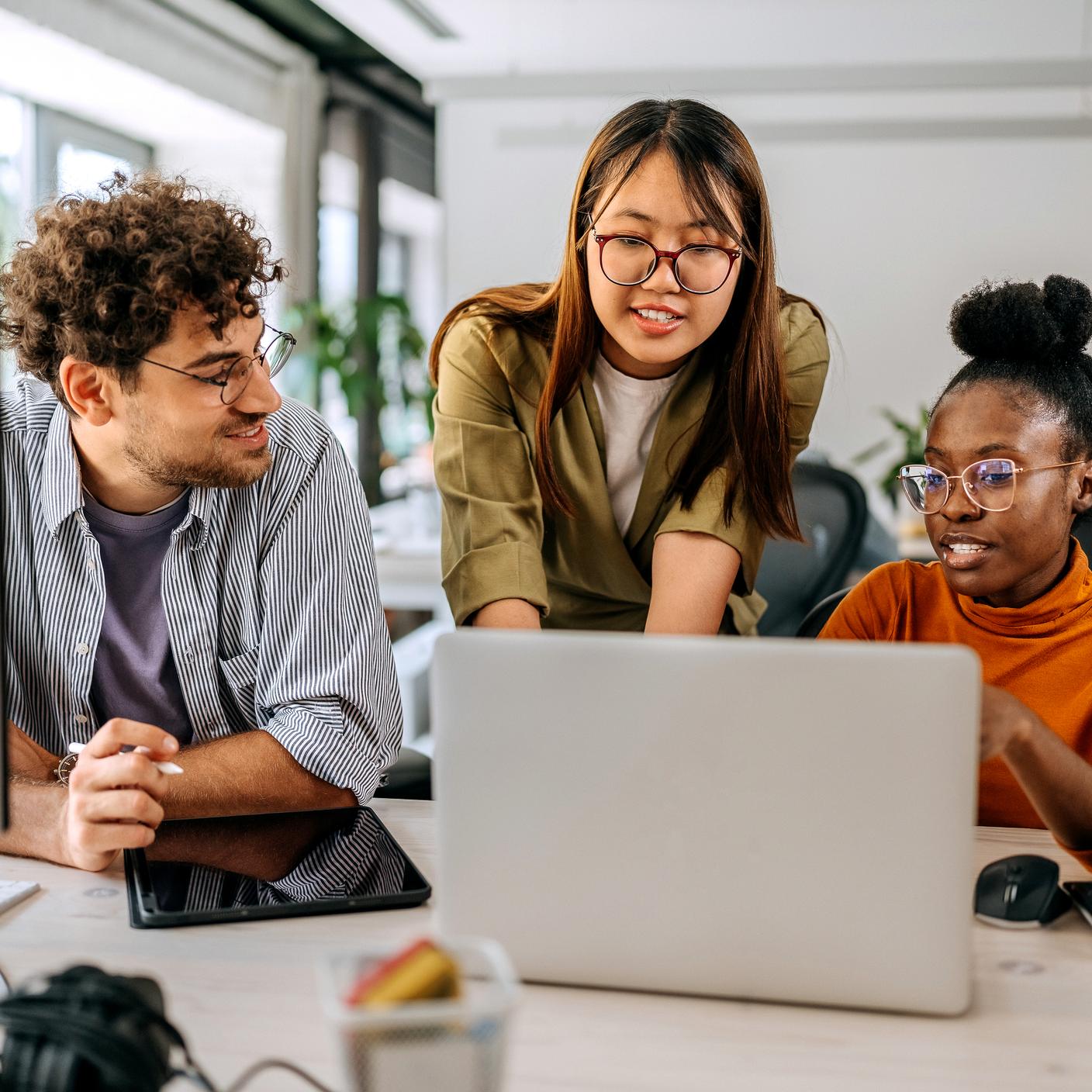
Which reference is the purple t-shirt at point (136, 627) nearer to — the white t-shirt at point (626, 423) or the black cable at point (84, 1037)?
the white t-shirt at point (626, 423)

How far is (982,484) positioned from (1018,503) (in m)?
0.05

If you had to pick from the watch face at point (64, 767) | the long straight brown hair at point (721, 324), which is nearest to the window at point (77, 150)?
the long straight brown hair at point (721, 324)

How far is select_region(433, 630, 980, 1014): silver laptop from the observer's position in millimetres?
777

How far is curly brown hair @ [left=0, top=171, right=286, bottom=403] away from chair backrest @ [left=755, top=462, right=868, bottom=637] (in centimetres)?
111

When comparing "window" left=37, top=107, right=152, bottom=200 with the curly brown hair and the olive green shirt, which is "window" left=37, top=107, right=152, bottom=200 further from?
the olive green shirt

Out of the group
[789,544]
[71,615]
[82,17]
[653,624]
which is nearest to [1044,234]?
[789,544]

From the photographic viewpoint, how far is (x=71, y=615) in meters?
1.42

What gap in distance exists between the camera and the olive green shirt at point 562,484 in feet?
4.84

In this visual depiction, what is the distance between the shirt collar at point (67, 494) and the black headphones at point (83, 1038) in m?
0.78

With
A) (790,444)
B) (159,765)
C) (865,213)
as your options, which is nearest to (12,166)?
(865,213)

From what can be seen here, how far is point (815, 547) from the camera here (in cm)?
215

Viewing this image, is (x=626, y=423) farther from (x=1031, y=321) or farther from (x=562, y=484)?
(x=1031, y=321)

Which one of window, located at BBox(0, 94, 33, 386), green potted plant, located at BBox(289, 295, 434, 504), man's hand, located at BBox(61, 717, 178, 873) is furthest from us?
green potted plant, located at BBox(289, 295, 434, 504)

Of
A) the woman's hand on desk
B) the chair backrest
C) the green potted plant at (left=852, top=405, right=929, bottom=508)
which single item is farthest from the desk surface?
the green potted plant at (left=852, top=405, right=929, bottom=508)
